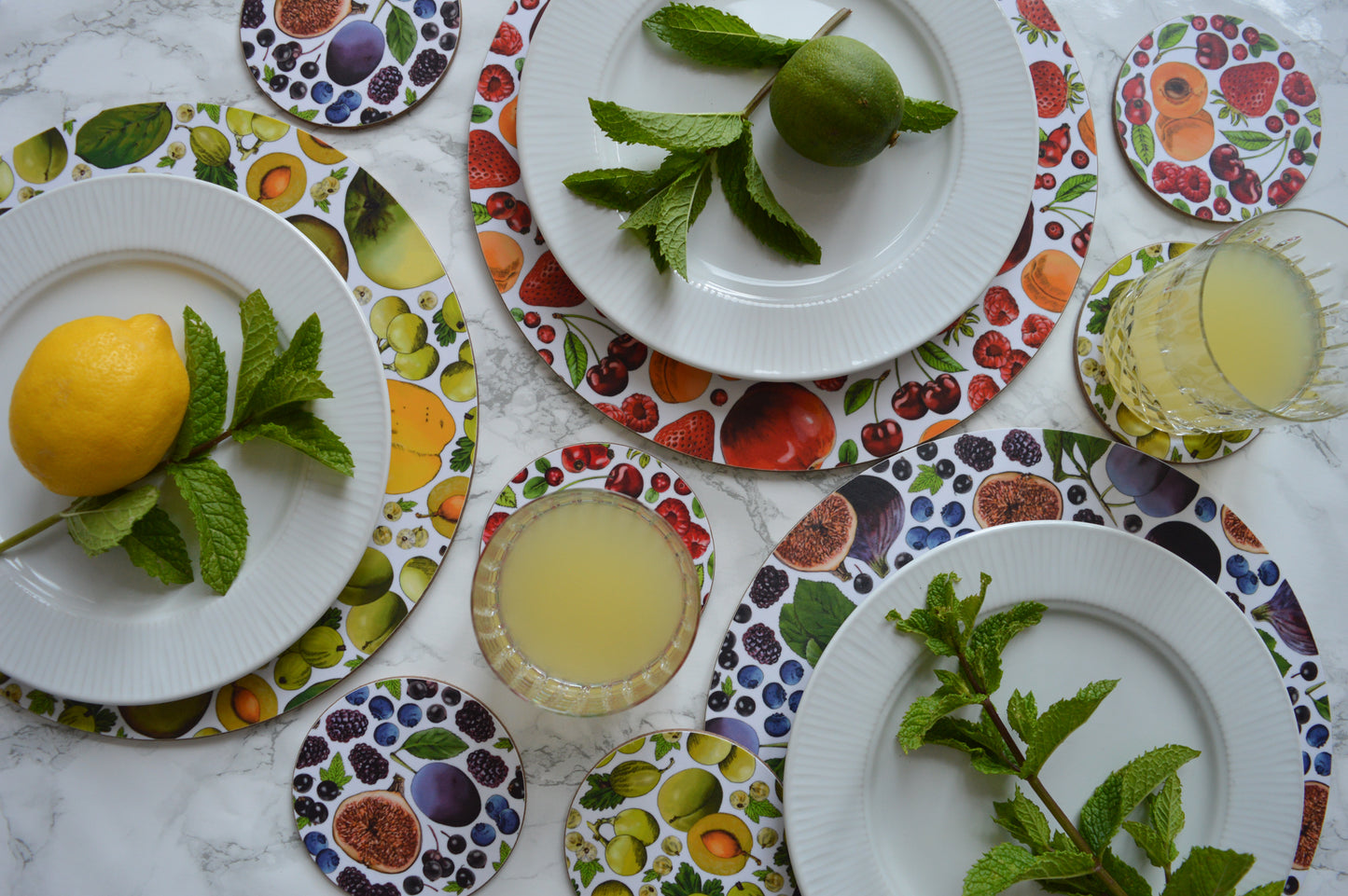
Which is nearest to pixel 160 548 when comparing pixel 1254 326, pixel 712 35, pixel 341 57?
pixel 341 57

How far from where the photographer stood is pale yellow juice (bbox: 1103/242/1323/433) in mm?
924

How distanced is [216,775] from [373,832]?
0.20 metres

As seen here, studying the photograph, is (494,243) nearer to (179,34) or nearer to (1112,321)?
(179,34)

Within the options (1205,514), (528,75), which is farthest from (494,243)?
(1205,514)

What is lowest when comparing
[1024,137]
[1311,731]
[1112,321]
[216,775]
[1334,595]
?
[216,775]

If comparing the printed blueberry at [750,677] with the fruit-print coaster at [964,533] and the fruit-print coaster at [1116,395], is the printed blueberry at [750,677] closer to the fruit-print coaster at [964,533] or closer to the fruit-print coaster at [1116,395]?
the fruit-print coaster at [964,533]

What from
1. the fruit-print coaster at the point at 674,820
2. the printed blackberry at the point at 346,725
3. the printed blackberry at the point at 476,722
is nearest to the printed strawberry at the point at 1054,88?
the fruit-print coaster at the point at 674,820

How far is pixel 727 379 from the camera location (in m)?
1.02

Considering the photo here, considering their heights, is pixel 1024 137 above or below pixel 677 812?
above

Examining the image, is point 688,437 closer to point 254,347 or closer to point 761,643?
point 761,643

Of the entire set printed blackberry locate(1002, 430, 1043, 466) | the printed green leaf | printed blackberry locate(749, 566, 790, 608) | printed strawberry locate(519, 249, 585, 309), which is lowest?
printed blackberry locate(749, 566, 790, 608)

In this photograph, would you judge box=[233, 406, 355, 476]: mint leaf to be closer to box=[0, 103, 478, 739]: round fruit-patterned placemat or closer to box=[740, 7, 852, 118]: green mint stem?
box=[0, 103, 478, 739]: round fruit-patterned placemat

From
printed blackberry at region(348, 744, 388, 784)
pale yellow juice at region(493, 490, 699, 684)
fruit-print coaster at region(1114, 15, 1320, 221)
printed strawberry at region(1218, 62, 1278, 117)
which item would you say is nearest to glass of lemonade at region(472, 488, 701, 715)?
pale yellow juice at region(493, 490, 699, 684)

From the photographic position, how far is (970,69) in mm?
992
